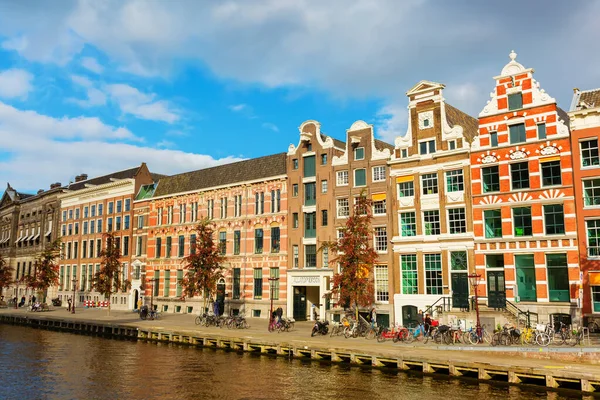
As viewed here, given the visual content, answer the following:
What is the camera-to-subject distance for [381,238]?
4369 cm

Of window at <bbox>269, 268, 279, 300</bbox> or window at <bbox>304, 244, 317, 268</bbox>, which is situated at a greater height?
window at <bbox>304, 244, 317, 268</bbox>

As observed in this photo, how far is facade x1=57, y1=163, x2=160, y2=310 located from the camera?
68375 millimetres

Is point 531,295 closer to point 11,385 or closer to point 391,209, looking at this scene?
point 391,209

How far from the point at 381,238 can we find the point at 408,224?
284 cm

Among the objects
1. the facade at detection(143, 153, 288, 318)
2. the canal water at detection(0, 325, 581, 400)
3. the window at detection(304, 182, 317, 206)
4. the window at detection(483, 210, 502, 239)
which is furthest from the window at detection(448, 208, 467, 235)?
the facade at detection(143, 153, 288, 318)

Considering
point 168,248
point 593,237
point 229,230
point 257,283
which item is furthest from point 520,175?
point 168,248

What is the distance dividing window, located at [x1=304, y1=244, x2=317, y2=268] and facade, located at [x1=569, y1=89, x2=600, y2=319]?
2238 cm

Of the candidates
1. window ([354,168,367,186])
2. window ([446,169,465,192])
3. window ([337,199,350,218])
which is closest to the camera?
window ([446,169,465,192])

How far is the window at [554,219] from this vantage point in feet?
115

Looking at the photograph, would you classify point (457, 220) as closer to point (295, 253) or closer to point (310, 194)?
point (310, 194)

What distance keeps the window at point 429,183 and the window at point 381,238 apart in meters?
4.94

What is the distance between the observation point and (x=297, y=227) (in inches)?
1966

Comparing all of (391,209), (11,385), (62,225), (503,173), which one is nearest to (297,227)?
(391,209)

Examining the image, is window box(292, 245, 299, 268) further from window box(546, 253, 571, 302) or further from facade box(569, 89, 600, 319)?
facade box(569, 89, 600, 319)
